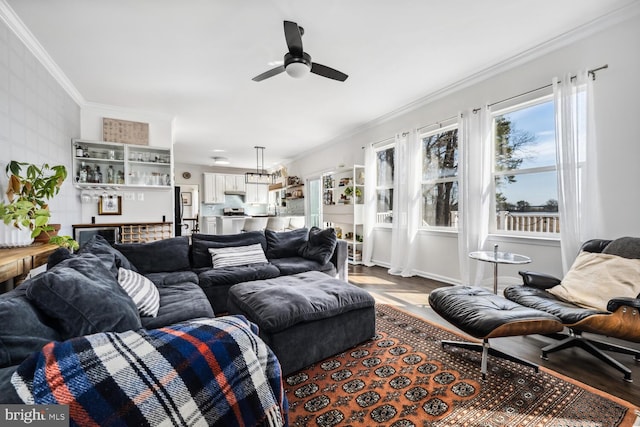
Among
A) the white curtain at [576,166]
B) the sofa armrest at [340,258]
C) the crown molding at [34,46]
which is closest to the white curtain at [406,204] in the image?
the sofa armrest at [340,258]

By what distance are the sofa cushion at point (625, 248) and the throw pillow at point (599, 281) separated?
0.05m

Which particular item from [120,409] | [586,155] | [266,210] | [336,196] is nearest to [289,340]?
[120,409]

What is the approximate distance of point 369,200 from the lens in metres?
5.46

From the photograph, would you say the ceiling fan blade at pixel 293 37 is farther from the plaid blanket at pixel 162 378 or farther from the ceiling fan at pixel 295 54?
the plaid blanket at pixel 162 378

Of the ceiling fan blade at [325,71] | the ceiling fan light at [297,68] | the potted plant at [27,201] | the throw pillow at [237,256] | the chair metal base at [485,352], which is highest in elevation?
the ceiling fan blade at [325,71]

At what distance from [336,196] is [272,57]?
366cm

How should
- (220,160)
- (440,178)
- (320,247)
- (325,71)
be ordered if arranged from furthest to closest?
(220,160) < (440,178) < (320,247) < (325,71)

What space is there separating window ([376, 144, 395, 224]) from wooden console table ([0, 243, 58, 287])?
458 cm

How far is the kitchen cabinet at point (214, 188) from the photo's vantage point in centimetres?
919

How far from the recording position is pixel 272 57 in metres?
3.11

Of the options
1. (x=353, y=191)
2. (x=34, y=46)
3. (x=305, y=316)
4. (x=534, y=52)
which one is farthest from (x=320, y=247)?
(x=34, y=46)

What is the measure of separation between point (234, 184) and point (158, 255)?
677cm

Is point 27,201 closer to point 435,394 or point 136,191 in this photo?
point 136,191

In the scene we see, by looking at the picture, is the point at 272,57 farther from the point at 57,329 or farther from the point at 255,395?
the point at 255,395
